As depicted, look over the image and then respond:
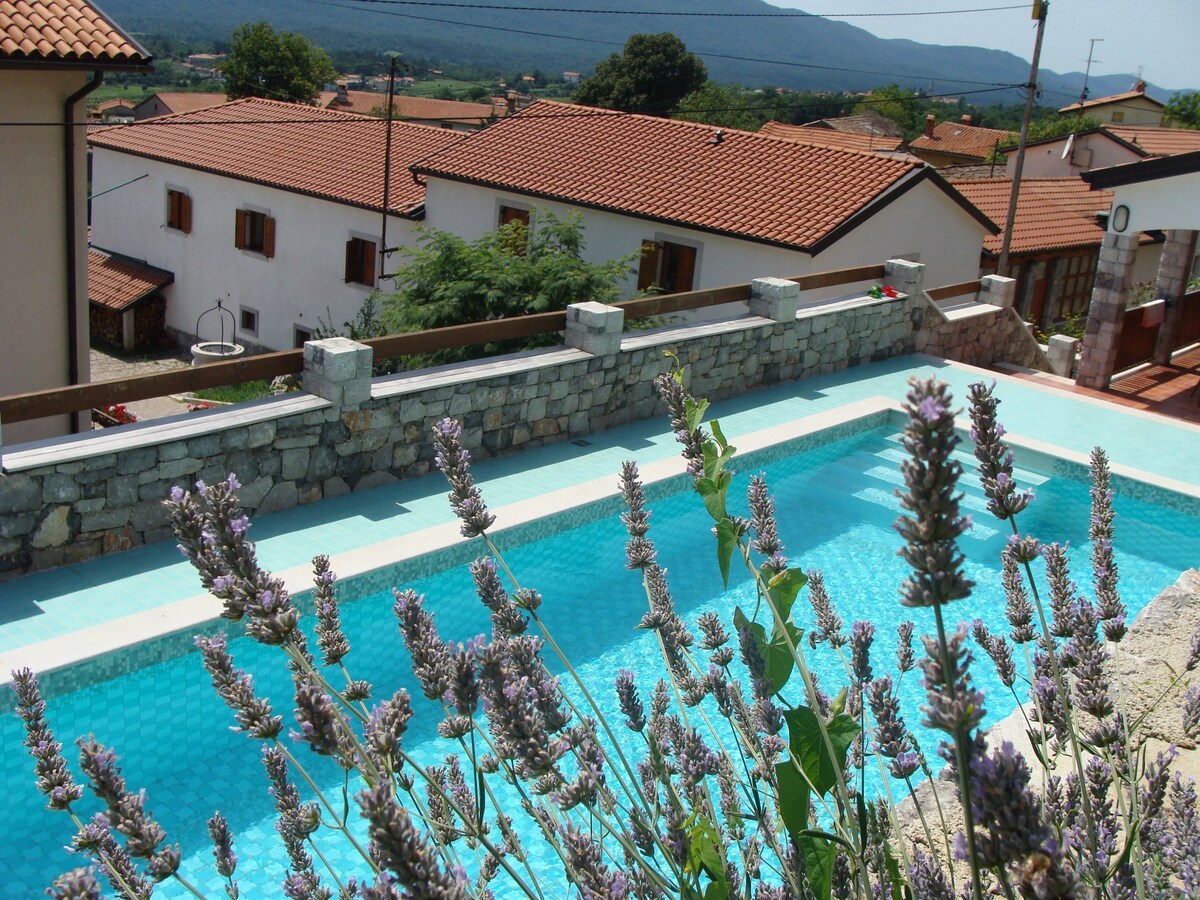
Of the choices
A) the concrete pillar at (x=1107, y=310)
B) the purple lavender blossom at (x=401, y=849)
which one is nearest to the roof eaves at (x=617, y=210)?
the concrete pillar at (x=1107, y=310)

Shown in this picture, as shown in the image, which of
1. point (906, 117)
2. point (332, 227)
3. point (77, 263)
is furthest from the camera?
point (906, 117)

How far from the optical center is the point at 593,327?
1046cm

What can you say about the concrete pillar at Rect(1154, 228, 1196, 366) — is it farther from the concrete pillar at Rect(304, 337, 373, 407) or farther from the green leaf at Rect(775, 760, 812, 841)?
the green leaf at Rect(775, 760, 812, 841)

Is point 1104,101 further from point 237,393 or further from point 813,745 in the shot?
point 813,745

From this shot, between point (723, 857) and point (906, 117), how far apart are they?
10340cm

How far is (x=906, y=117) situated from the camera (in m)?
98.4

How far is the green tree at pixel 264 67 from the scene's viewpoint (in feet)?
251

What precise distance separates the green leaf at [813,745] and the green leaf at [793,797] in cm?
3

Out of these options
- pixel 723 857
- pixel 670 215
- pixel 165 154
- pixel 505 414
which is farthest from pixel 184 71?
pixel 723 857

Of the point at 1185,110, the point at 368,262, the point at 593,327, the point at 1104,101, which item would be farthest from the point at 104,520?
the point at 1104,101

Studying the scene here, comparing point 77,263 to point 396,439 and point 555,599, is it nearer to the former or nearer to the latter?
point 396,439

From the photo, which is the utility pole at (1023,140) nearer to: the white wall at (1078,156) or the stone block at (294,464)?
the white wall at (1078,156)

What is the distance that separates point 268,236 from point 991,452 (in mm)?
25561

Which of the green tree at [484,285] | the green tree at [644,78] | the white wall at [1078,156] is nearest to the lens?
the green tree at [484,285]
